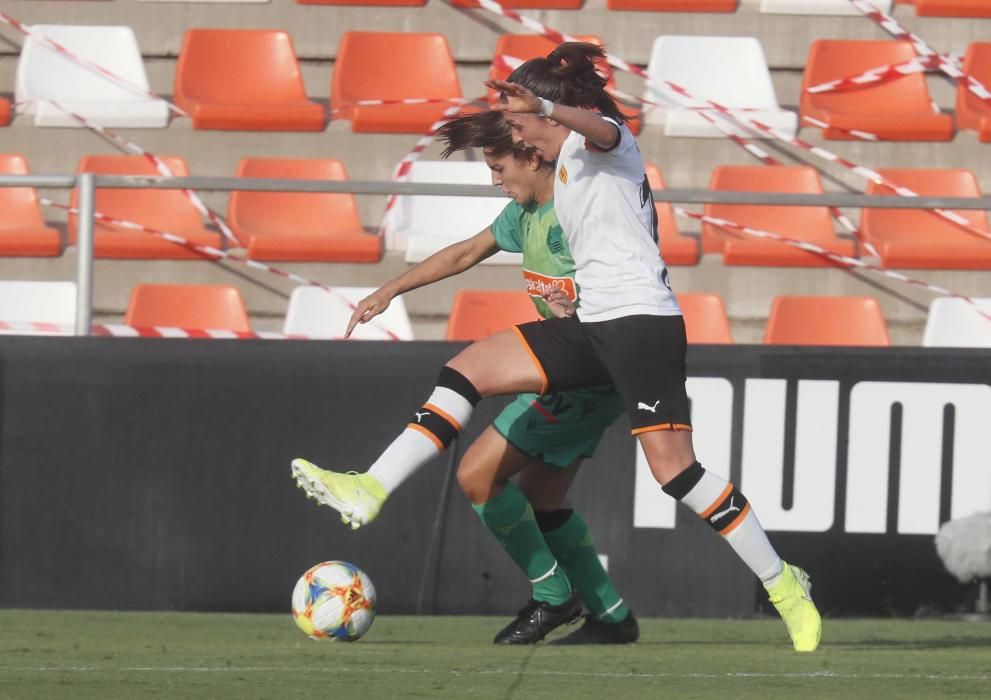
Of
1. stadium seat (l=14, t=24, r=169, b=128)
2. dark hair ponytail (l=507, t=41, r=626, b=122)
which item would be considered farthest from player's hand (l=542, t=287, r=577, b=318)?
stadium seat (l=14, t=24, r=169, b=128)

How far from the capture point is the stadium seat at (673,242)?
8.27 metres

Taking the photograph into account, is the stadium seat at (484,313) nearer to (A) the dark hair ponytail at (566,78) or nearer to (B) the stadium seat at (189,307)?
(B) the stadium seat at (189,307)

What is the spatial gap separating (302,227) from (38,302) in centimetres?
165

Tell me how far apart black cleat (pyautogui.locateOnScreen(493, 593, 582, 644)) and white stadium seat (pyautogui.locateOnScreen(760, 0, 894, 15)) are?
5.76m

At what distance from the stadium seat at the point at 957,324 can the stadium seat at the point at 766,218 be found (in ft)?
2.89

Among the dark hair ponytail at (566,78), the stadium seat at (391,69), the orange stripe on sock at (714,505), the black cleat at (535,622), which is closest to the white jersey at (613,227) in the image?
the dark hair ponytail at (566,78)

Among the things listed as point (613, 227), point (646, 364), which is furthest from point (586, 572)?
point (613, 227)

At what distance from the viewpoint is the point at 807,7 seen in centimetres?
1030

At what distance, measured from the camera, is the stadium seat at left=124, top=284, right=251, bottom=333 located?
755 centimetres

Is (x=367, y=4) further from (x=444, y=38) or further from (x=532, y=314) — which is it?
(x=532, y=314)

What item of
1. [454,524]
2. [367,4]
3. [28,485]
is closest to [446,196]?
[454,524]

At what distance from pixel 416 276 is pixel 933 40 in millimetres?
6064

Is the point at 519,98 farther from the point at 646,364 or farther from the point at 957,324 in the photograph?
the point at 957,324

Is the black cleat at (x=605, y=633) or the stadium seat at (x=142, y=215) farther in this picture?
the stadium seat at (x=142, y=215)
